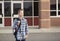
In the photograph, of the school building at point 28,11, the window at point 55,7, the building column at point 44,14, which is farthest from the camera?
the window at point 55,7

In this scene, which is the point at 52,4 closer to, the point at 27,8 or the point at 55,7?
the point at 55,7

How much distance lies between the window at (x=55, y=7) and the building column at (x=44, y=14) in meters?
1.96

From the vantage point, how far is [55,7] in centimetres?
2123

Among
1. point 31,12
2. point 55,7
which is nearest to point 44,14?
point 31,12

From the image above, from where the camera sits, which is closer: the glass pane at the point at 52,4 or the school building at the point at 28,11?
the school building at the point at 28,11

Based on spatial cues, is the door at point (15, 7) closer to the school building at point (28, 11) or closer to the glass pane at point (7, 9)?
the school building at point (28, 11)

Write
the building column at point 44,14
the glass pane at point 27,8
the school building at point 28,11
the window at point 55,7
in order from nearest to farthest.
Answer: the building column at point 44,14, the school building at point 28,11, the glass pane at point 27,8, the window at point 55,7

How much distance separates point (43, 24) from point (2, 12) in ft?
13.4

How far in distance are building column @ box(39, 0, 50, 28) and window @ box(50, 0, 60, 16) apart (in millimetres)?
1956

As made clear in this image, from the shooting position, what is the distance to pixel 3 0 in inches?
820

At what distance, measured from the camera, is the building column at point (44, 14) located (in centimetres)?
1923

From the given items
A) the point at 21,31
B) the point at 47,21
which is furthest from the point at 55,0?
the point at 21,31

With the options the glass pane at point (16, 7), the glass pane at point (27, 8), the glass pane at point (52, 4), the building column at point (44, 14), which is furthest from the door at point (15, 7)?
the glass pane at point (52, 4)

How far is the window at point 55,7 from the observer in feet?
69.2
